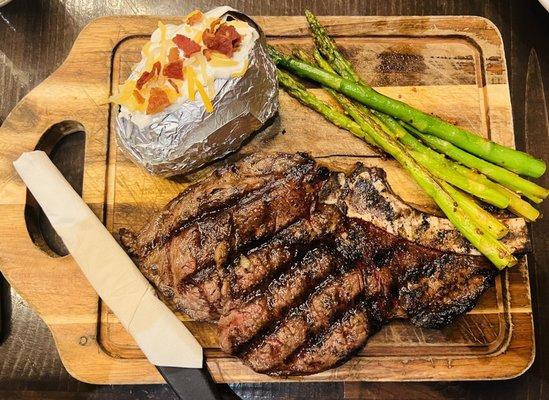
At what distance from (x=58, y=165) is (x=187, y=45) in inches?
56.9

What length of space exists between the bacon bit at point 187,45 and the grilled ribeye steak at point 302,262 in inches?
28.9

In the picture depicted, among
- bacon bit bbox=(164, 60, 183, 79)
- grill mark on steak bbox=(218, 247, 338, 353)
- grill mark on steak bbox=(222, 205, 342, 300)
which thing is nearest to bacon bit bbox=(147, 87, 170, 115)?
bacon bit bbox=(164, 60, 183, 79)

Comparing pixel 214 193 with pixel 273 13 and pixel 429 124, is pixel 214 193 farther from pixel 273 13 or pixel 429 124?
pixel 273 13

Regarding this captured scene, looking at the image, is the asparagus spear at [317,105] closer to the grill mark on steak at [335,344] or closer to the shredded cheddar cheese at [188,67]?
the shredded cheddar cheese at [188,67]

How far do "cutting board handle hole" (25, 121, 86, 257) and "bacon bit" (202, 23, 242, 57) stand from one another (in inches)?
47.6

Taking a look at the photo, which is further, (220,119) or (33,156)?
(33,156)

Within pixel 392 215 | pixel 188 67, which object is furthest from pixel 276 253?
pixel 188 67

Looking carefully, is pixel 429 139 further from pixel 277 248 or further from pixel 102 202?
pixel 102 202

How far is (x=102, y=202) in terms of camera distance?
3.53 metres

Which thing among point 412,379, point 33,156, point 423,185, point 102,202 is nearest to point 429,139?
point 423,185

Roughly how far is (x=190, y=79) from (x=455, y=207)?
180 cm

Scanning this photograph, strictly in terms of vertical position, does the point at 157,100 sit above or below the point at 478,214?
above

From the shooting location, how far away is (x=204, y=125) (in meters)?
3.14

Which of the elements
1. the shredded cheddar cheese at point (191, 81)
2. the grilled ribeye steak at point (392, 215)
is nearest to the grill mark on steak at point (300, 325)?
the grilled ribeye steak at point (392, 215)
